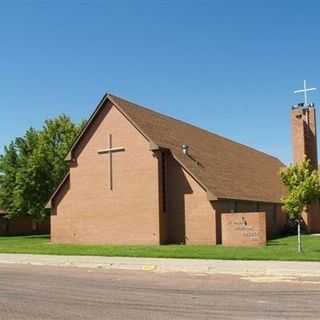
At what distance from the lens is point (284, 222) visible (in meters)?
46.6

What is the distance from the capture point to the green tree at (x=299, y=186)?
1069 inches

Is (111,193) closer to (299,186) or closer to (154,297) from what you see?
(299,186)

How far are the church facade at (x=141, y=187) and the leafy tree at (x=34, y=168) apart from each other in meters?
13.9

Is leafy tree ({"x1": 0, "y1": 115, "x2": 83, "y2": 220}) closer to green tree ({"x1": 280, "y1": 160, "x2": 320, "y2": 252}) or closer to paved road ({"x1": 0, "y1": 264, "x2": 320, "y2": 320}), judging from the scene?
green tree ({"x1": 280, "y1": 160, "x2": 320, "y2": 252})

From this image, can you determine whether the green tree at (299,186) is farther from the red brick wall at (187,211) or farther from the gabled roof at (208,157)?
the red brick wall at (187,211)

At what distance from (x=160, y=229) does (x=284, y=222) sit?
15.2 meters

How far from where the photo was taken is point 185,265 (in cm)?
2147

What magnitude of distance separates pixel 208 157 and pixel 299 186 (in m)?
13.6

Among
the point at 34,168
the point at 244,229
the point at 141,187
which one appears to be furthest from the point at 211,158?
the point at 34,168

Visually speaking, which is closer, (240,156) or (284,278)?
(284,278)

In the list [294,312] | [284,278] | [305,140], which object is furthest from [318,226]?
[294,312]

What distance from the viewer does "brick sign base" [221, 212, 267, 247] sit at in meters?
31.5

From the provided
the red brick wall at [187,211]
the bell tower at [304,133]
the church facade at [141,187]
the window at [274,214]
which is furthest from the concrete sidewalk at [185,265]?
the bell tower at [304,133]

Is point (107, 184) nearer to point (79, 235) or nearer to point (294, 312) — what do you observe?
point (79, 235)
